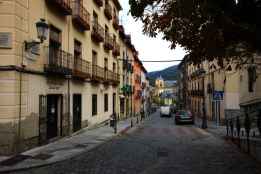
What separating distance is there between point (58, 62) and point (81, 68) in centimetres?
444

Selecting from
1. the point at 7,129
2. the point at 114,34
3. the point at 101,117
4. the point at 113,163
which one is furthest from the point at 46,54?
the point at 114,34

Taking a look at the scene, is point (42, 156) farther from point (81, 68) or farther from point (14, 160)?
point (81, 68)

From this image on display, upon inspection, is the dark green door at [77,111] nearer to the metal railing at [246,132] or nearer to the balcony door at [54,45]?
the balcony door at [54,45]

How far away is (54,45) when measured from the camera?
17000mm

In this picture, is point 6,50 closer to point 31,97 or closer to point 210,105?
point 31,97

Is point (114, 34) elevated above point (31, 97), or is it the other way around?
point (114, 34)

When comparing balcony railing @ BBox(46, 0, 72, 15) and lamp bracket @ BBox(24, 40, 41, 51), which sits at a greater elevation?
balcony railing @ BBox(46, 0, 72, 15)

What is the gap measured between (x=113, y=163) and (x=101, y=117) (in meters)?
17.1

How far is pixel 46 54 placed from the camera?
1527cm

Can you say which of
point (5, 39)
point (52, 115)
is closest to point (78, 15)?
point (52, 115)

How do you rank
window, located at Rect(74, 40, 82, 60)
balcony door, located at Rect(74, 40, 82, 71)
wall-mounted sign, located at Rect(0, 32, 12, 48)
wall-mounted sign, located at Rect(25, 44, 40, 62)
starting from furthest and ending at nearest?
1. window, located at Rect(74, 40, 82, 60)
2. balcony door, located at Rect(74, 40, 82, 71)
3. wall-mounted sign, located at Rect(25, 44, 40, 62)
4. wall-mounted sign, located at Rect(0, 32, 12, 48)

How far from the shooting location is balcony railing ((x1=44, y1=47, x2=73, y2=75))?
50.3ft

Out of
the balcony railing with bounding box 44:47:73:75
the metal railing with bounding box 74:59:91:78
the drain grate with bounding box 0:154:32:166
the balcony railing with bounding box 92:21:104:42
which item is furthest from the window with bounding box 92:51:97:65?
the drain grate with bounding box 0:154:32:166

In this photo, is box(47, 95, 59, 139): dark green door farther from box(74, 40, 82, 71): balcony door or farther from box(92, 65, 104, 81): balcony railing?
box(92, 65, 104, 81): balcony railing
